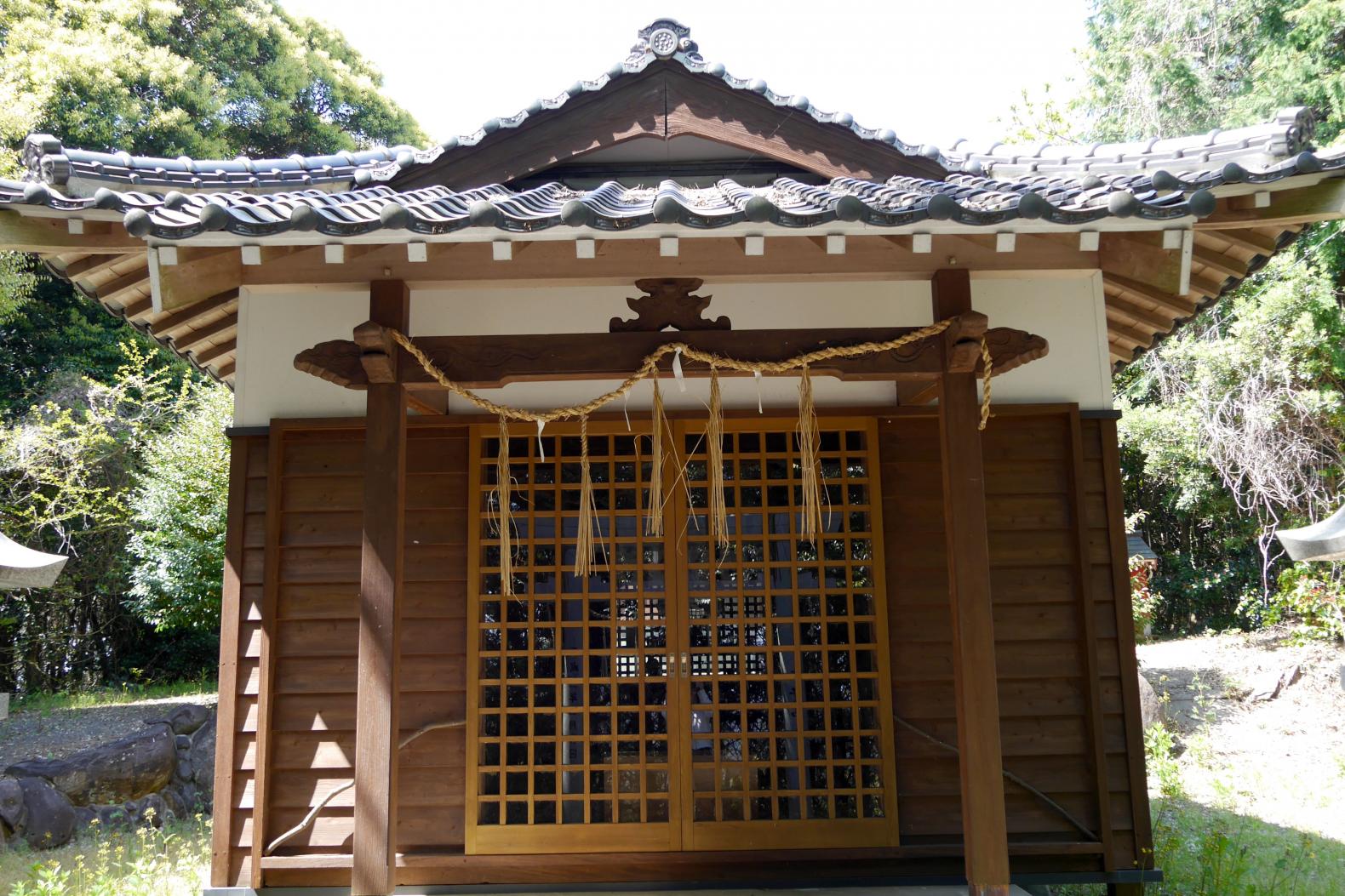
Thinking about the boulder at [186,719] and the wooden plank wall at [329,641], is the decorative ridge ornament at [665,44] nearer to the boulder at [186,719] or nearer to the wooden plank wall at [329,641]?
the wooden plank wall at [329,641]

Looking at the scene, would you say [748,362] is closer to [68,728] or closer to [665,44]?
[665,44]

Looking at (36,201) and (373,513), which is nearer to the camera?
(36,201)

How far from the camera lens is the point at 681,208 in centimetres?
293

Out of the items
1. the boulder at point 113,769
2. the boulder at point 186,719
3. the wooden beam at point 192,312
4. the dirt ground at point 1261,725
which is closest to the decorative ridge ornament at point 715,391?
the wooden beam at point 192,312

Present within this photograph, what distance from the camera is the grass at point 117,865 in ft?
14.4

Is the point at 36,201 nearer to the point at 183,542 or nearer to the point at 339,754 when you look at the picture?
the point at 339,754

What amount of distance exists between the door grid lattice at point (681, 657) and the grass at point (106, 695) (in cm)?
893

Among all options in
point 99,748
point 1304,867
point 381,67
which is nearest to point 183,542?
point 99,748

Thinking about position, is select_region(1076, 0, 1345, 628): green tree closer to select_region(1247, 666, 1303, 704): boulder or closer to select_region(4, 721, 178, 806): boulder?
select_region(1247, 666, 1303, 704): boulder

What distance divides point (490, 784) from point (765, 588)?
161 cm

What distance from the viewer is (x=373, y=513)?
11.4ft

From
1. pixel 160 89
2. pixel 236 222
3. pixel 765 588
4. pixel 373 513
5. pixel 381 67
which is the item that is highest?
pixel 381 67

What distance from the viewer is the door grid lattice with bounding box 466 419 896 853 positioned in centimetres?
443

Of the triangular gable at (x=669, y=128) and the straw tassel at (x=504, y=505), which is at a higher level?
the triangular gable at (x=669, y=128)
